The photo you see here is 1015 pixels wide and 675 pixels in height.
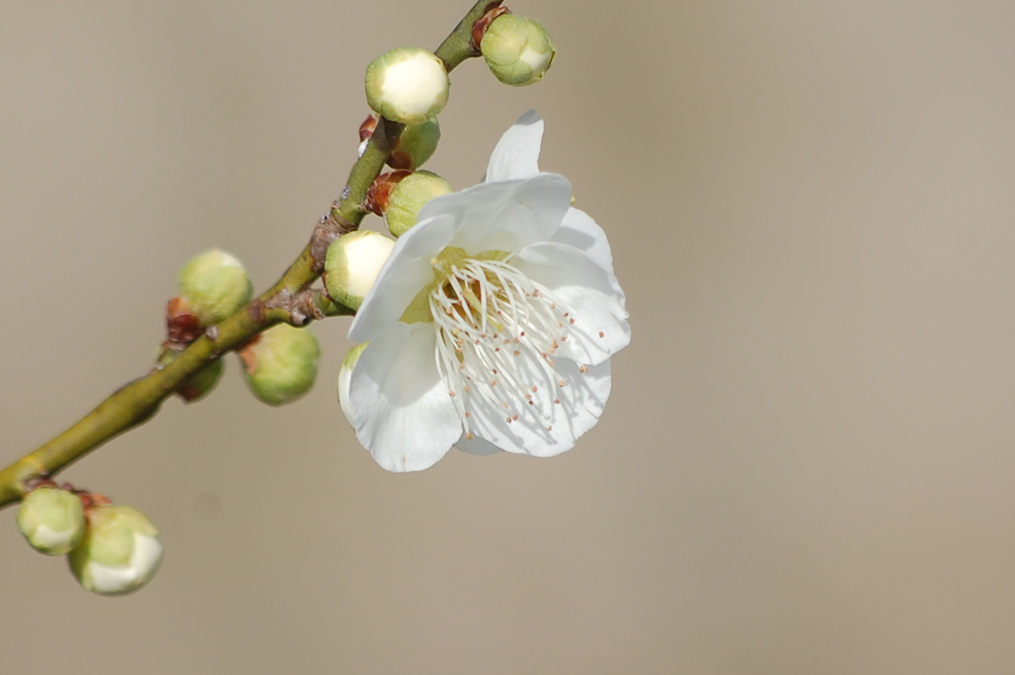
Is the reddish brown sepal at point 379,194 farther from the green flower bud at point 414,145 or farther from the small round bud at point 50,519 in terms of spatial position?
the small round bud at point 50,519

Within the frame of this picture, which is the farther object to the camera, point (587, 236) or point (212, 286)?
point (212, 286)

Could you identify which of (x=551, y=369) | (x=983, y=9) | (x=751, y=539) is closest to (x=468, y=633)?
(x=751, y=539)

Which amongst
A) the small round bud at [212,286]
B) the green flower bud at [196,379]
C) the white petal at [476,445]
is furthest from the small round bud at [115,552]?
the white petal at [476,445]

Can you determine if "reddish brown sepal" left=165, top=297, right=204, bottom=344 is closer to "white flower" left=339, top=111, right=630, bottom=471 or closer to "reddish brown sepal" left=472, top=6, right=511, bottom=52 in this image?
"white flower" left=339, top=111, right=630, bottom=471

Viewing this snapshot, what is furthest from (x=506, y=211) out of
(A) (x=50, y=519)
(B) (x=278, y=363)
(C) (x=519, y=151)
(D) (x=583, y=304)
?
(A) (x=50, y=519)

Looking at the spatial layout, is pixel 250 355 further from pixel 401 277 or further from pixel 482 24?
pixel 482 24
